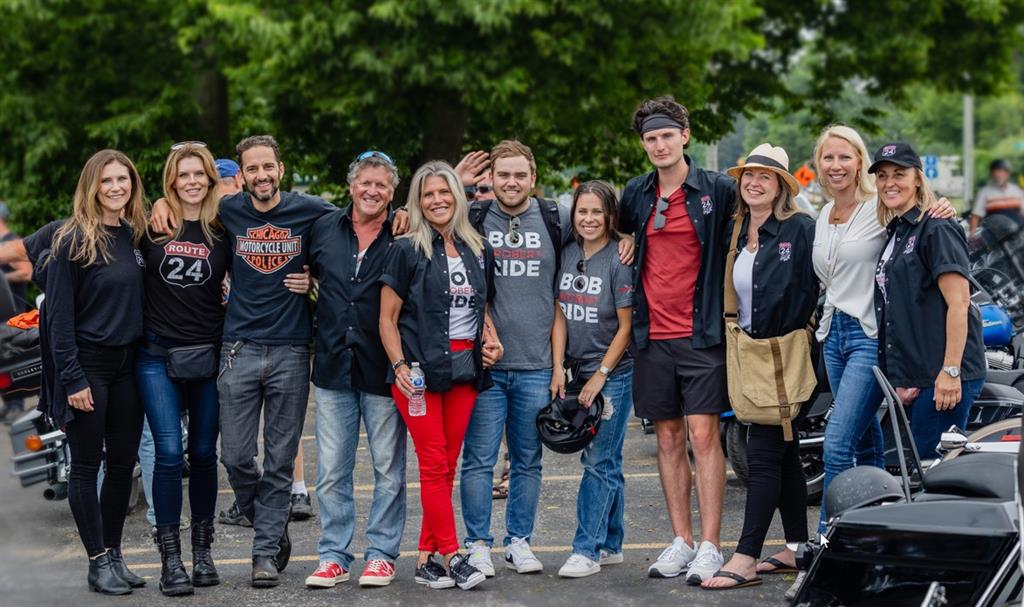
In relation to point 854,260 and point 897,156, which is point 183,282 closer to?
point 854,260

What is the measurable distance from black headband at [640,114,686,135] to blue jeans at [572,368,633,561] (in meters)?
1.13

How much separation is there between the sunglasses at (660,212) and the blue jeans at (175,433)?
2150 millimetres

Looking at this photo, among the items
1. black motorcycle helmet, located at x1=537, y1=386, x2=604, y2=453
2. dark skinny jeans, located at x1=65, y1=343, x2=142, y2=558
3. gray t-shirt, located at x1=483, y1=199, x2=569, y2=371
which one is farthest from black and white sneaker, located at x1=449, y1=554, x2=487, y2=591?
dark skinny jeans, located at x1=65, y1=343, x2=142, y2=558

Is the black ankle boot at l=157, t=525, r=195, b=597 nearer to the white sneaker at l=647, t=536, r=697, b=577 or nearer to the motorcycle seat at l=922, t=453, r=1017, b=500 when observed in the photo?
the white sneaker at l=647, t=536, r=697, b=577

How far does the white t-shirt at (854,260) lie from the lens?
5.98m

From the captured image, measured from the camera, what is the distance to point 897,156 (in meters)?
5.81

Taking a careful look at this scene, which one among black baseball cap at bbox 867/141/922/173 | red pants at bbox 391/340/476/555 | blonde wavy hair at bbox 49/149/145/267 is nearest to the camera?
black baseball cap at bbox 867/141/922/173

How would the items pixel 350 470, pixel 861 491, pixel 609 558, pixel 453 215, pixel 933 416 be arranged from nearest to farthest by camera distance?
pixel 861 491, pixel 933 416, pixel 453 215, pixel 350 470, pixel 609 558

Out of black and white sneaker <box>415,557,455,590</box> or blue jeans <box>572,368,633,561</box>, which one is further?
blue jeans <box>572,368,633,561</box>

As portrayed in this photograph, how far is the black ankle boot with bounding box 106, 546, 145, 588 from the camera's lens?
246 inches

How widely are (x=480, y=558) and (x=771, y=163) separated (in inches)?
88.0

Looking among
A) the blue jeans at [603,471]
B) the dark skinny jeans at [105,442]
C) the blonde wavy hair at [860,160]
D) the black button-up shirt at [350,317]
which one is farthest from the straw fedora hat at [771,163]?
the dark skinny jeans at [105,442]

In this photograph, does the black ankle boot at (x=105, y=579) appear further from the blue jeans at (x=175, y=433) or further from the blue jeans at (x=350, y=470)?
the blue jeans at (x=350, y=470)

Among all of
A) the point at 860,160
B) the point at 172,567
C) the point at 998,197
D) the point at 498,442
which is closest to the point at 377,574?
the point at 498,442
